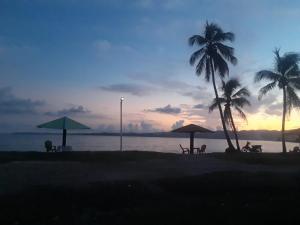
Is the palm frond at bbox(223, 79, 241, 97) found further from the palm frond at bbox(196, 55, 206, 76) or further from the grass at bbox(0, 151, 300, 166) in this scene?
the grass at bbox(0, 151, 300, 166)

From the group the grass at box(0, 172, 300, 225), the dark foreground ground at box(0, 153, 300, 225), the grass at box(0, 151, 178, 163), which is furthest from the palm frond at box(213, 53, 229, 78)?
the grass at box(0, 172, 300, 225)

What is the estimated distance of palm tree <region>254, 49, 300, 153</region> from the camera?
31.9 meters

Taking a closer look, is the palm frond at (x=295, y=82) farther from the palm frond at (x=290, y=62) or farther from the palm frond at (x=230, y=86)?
the palm frond at (x=230, y=86)

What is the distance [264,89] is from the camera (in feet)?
109

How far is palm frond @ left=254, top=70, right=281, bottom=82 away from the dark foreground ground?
730 inches

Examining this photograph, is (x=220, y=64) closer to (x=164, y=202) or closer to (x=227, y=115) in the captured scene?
(x=227, y=115)

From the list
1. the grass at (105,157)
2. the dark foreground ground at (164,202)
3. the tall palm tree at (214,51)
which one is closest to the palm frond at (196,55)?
the tall palm tree at (214,51)

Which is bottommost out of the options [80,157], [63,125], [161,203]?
[161,203]

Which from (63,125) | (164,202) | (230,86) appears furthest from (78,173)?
(230,86)

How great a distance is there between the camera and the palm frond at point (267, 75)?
32.4 metres

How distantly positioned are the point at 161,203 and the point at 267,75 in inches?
954

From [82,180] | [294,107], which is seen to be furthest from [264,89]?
[82,180]

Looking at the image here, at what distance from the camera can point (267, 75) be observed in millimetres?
32531

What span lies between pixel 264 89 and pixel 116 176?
21.6 meters
